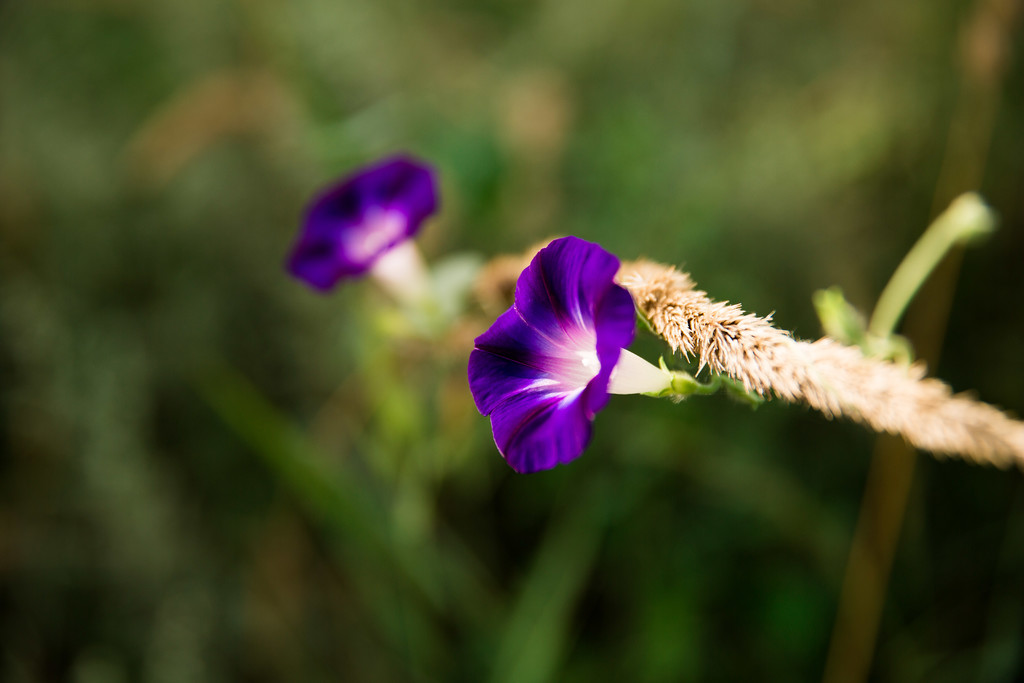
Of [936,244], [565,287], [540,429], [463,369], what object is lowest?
[540,429]

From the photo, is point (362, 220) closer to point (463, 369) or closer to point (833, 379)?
point (463, 369)

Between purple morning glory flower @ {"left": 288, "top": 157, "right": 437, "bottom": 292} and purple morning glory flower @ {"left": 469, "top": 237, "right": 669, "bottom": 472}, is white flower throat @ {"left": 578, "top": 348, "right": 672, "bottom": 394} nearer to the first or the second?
purple morning glory flower @ {"left": 469, "top": 237, "right": 669, "bottom": 472}

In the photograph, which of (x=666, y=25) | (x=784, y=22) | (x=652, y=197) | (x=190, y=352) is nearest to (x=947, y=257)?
(x=652, y=197)

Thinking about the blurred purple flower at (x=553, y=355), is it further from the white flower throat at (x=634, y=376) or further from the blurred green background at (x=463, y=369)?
the blurred green background at (x=463, y=369)

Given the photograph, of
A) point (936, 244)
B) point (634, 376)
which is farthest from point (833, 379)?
point (936, 244)

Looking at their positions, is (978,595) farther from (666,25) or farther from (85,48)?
(85,48)

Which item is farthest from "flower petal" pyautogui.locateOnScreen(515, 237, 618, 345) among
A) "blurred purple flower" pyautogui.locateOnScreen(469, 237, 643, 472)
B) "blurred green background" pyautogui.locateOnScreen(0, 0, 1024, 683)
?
"blurred green background" pyautogui.locateOnScreen(0, 0, 1024, 683)
